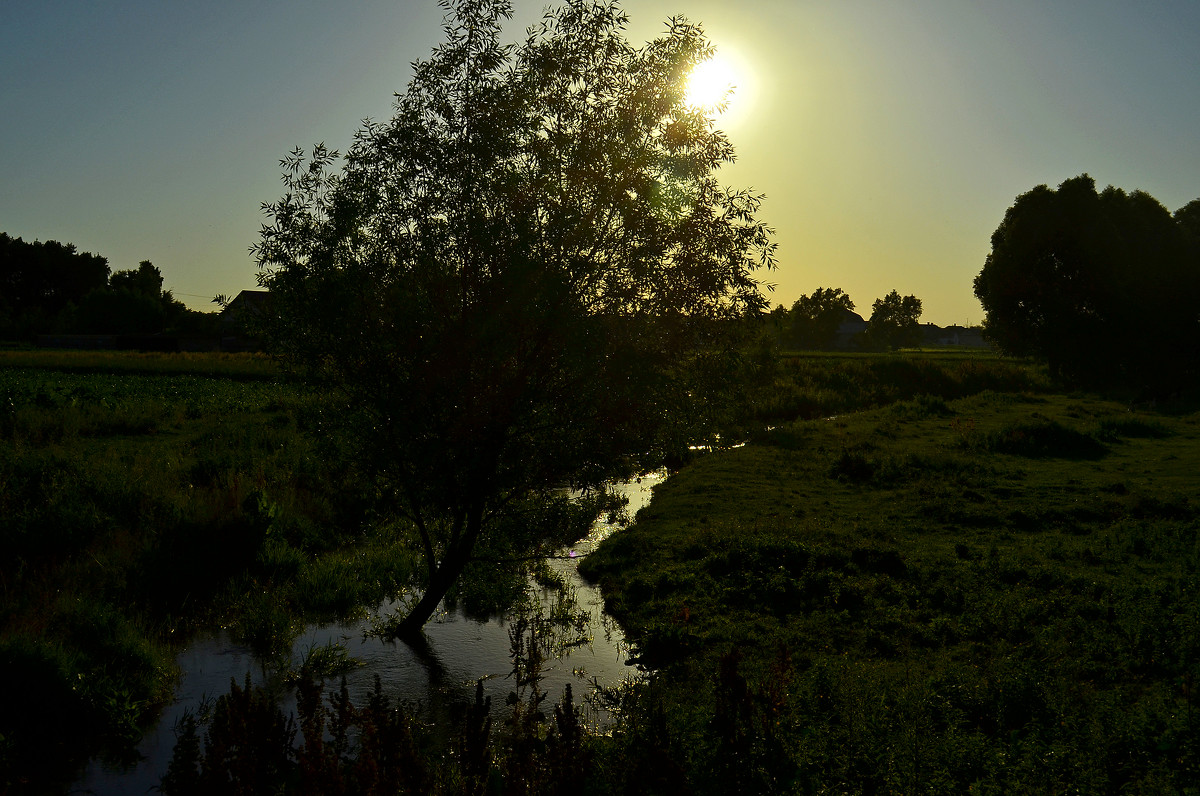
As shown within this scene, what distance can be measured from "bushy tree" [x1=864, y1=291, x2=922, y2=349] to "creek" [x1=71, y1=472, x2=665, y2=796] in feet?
470

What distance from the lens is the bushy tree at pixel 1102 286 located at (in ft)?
167

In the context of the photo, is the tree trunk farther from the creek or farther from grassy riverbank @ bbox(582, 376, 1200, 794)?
grassy riverbank @ bbox(582, 376, 1200, 794)

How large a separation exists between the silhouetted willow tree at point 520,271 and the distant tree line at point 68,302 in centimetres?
9214

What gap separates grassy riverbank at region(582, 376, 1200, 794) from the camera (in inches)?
293

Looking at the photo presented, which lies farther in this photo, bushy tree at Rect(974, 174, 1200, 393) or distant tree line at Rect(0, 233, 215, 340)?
distant tree line at Rect(0, 233, 215, 340)

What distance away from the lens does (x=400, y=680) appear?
39.0ft

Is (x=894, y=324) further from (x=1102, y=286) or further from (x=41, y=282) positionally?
(x=41, y=282)

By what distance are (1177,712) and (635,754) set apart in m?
5.39

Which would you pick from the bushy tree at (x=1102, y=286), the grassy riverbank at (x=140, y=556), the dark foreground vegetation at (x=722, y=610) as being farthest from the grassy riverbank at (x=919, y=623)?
the bushy tree at (x=1102, y=286)

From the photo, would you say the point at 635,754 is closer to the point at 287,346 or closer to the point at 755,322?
the point at 755,322

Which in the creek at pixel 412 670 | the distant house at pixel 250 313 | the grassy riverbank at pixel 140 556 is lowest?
the creek at pixel 412 670

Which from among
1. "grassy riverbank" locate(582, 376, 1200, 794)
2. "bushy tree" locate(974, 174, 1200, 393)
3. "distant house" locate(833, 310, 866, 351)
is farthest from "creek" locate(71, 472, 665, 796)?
"distant house" locate(833, 310, 866, 351)

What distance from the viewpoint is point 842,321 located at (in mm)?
150875

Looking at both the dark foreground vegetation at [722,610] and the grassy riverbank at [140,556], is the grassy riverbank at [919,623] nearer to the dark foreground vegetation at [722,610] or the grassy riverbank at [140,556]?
the dark foreground vegetation at [722,610]
